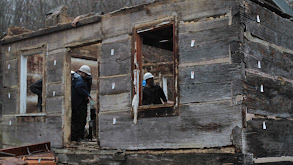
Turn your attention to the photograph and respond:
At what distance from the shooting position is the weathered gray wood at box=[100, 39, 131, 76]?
848 cm

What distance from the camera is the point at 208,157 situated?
23.4 feet

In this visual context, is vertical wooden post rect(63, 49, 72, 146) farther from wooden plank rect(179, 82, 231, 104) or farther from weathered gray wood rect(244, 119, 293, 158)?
weathered gray wood rect(244, 119, 293, 158)

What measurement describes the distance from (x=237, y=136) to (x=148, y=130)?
1846mm

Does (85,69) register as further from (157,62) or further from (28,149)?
(157,62)

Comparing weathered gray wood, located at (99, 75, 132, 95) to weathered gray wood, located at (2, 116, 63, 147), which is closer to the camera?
weathered gray wood, located at (99, 75, 132, 95)

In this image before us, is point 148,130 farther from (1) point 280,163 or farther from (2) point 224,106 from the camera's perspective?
(1) point 280,163

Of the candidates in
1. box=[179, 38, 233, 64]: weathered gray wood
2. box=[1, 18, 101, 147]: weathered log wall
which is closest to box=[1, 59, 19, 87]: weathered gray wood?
box=[1, 18, 101, 147]: weathered log wall

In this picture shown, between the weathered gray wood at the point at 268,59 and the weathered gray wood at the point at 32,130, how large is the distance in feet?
15.4

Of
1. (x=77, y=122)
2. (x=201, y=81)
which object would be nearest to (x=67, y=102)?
(x=77, y=122)

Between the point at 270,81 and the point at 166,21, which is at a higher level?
the point at 166,21

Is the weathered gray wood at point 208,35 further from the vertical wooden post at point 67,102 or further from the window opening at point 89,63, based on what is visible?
the window opening at point 89,63

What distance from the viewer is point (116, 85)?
8633 mm

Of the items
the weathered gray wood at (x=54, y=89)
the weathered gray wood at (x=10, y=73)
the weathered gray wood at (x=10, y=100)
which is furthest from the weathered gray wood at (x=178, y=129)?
the weathered gray wood at (x=10, y=73)

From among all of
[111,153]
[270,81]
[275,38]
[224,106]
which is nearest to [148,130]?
[111,153]
